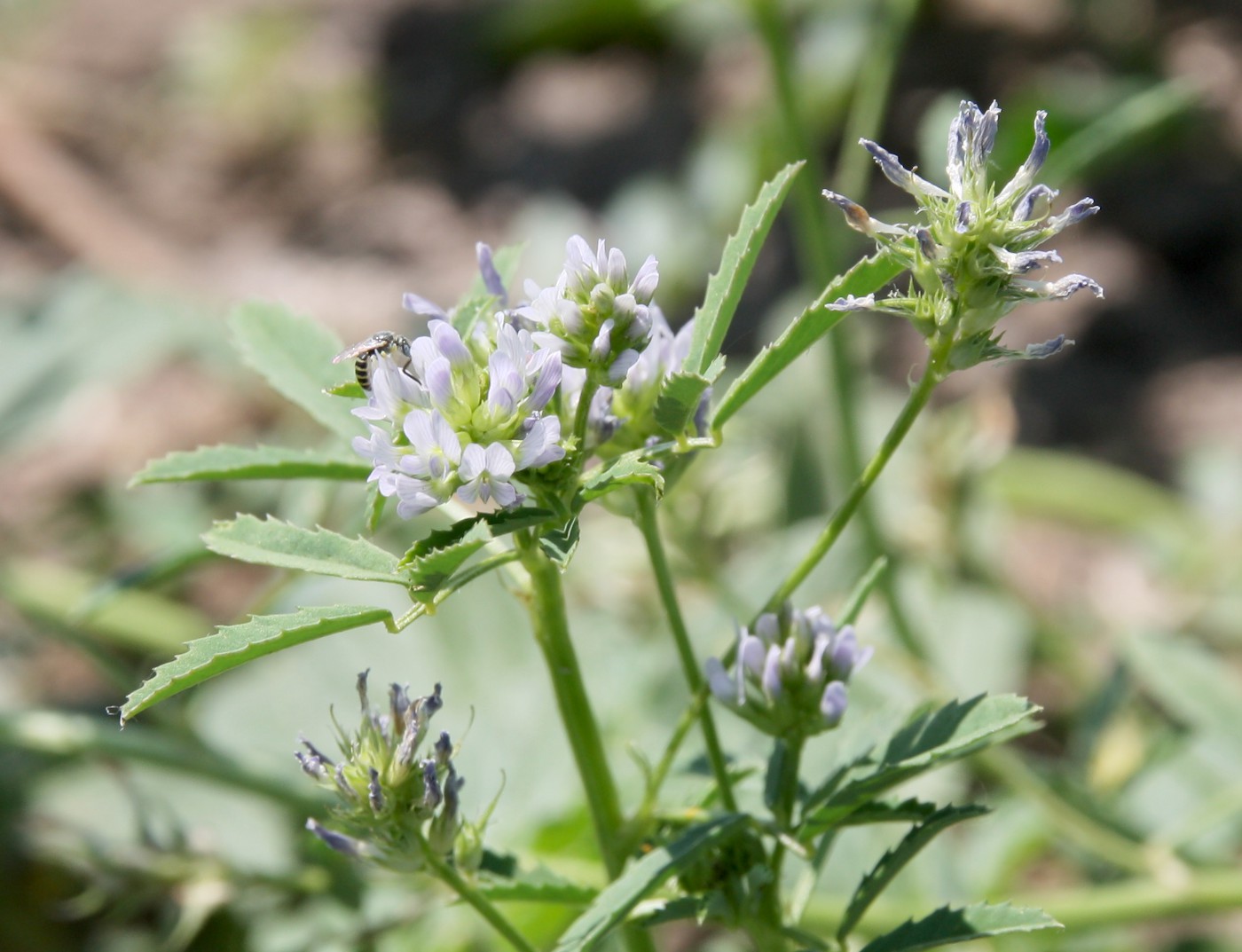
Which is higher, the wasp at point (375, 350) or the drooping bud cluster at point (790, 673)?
the wasp at point (375, 350)

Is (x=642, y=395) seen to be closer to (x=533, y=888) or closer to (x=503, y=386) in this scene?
(x=503, y=386)

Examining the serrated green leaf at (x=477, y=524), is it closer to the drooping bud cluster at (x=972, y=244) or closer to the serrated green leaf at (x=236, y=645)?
the serrated green leaf at (x=236, y=645)

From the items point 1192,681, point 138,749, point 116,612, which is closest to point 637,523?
point 138,749

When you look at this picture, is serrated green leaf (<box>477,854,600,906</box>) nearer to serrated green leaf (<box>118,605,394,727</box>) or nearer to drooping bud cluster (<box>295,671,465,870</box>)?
drooping bud cluster (<box>295,671,465,870</box>)

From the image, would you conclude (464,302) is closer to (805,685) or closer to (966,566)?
(805,685)

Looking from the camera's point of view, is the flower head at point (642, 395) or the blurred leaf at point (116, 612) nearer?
the flower head at point (642, 395)

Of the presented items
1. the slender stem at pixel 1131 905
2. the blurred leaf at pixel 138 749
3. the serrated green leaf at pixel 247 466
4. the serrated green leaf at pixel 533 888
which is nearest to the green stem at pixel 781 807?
the serrated green leaf at pixel 533 888
